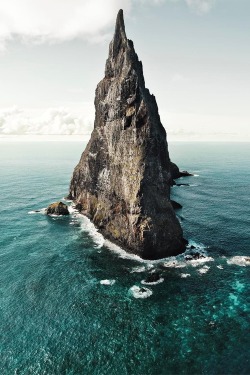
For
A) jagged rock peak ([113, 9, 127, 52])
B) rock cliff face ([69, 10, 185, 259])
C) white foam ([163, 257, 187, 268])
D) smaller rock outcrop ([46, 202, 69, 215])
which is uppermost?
jagged rock peak ([113, 9, 127, 52])

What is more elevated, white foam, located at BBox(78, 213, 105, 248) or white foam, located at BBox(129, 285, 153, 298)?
white foam, located at BBox(78, 213, 105, 248)

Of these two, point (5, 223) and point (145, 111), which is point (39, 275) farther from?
point (145, 111)

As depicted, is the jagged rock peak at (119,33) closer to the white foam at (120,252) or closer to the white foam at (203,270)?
the white foam at (120,252)

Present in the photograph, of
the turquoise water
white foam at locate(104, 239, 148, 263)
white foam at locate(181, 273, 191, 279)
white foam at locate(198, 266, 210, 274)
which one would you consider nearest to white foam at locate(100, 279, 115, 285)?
the turquoise water

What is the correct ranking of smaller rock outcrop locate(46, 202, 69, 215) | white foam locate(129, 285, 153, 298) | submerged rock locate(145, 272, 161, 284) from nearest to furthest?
white foam locate(129, 285, 153, 298) → submerged rock locate(145, 272, 161, 284) → smaller rock outcrop locate(46, 202, 69, 215)

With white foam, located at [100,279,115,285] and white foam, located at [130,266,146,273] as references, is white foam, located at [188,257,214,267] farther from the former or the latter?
white foam, located at [100,279,115,285]

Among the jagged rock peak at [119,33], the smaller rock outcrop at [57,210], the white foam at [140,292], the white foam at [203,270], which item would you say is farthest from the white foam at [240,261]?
the jagged rock peak at [119,33]

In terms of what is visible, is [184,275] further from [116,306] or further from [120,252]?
[120,252]
